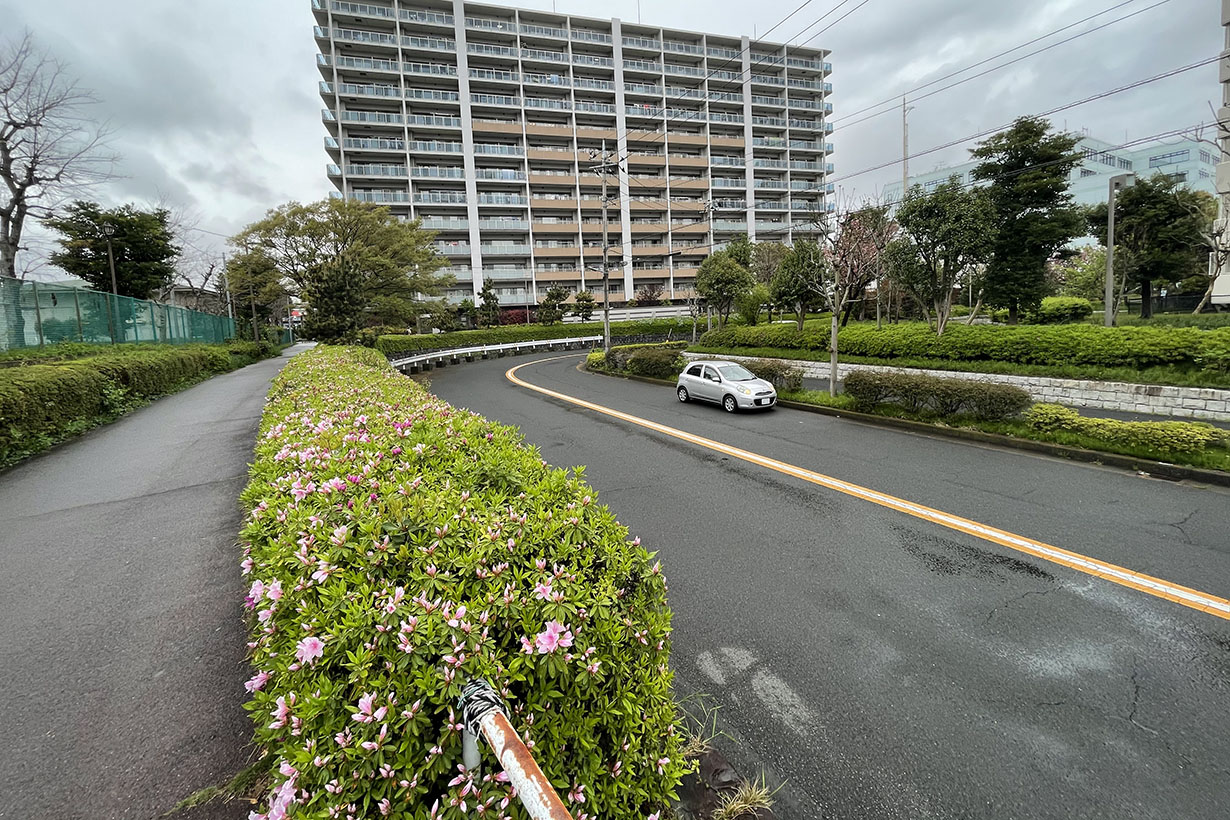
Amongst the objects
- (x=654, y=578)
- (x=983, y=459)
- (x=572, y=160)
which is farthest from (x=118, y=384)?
(x=572, y=160)

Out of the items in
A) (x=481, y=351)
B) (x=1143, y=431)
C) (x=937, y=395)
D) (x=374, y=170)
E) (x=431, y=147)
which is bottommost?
(x=1143, y=431)

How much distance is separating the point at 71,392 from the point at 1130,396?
20.2 m

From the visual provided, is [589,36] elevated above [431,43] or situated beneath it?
elevated above

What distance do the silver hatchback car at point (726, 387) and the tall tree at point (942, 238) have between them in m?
7.13

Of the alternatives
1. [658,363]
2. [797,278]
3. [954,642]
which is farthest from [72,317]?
[797,278]

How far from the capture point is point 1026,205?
21250 millimetres

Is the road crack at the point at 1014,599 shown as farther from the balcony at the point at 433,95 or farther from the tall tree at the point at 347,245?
the balcony at the point at 433,95

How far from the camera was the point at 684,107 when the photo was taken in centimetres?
5791

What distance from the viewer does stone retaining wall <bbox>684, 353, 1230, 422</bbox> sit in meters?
9.36

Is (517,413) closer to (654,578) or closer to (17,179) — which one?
(654,578)

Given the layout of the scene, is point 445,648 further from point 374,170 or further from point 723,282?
point 374,170

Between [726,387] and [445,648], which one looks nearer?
[445,648]

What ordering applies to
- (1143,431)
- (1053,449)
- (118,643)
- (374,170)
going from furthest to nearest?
(374,170)
(1053,449)
(1143,431)
(118,643)

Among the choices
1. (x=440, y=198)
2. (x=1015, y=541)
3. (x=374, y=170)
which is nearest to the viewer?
(x=1015, y=541)
